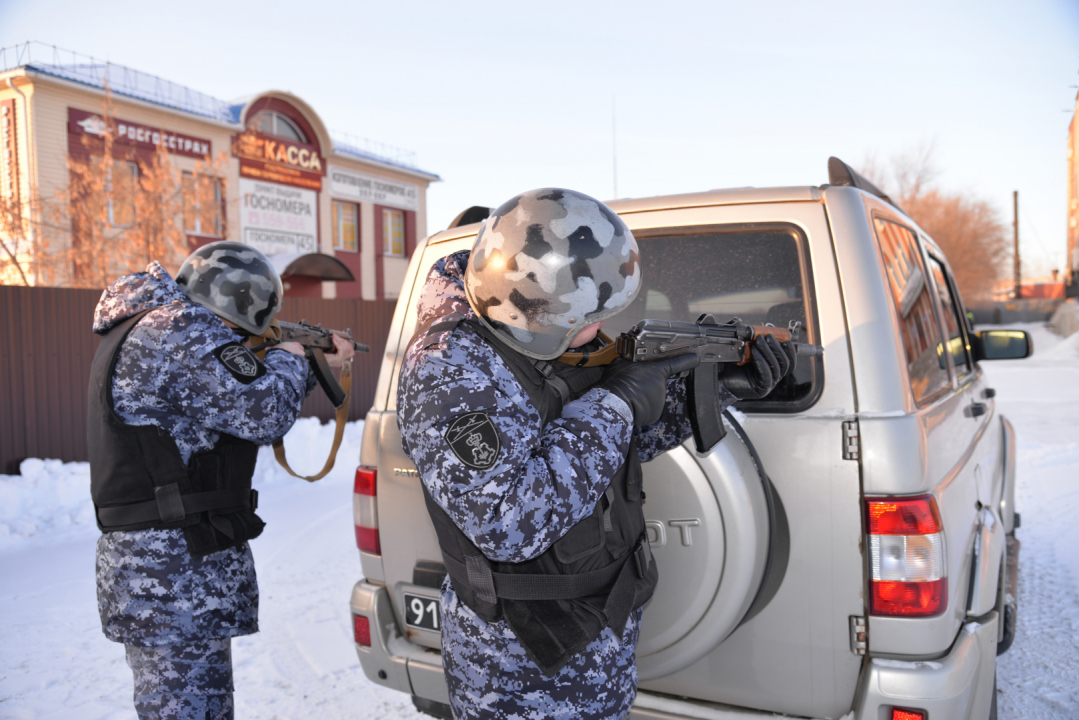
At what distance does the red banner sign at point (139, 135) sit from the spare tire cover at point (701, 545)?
16191 millimetres

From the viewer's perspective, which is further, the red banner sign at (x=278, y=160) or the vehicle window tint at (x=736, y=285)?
the red banner sign at (x=278, y=160)

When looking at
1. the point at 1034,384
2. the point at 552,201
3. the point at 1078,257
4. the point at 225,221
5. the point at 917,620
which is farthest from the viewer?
the point at 1078,257

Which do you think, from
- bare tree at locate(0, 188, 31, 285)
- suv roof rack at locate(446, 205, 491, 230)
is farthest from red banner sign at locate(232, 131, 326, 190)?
suv roof rack at locate(446, 205, 491, 230)

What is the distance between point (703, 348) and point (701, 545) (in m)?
0.51

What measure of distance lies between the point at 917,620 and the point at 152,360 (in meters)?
2.20

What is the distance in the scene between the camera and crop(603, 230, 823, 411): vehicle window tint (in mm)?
1924

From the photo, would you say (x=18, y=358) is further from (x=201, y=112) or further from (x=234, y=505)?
(x=201, y=112)

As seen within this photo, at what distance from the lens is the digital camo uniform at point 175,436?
208cm

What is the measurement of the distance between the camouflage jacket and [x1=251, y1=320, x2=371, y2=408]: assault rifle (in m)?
0.50

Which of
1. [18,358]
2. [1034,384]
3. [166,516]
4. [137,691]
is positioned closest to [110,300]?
[166,516]

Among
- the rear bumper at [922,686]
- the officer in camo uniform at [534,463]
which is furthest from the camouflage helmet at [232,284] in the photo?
the rear bumper at [922,686]

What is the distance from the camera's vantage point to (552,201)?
5.10ft

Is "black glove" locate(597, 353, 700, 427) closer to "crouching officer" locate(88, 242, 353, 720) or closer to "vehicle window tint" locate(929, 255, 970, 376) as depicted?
"crouching officer" locate(88, 242, 353, 720)

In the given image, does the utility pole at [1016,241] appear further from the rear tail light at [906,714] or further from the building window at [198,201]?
the rear tail light at [906,714]
